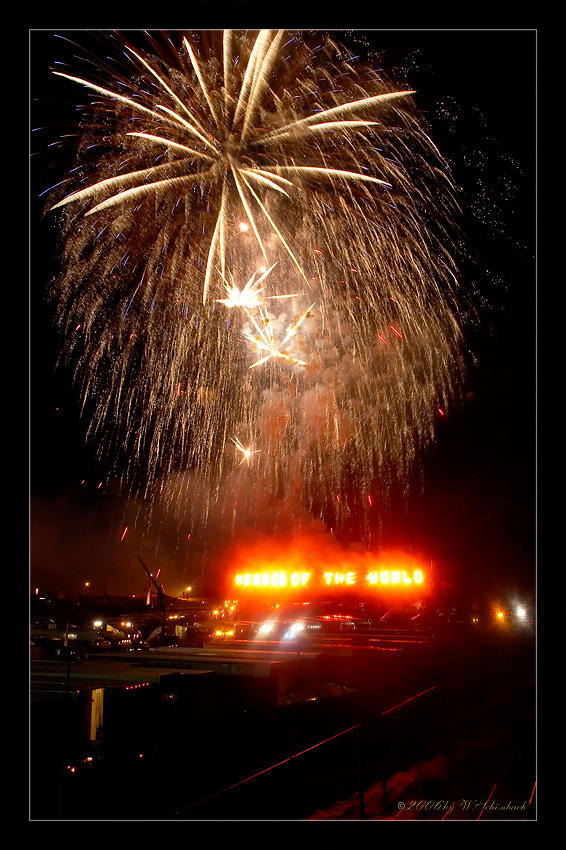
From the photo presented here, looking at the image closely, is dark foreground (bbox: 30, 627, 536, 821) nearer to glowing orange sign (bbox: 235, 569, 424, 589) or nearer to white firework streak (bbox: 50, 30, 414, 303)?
white firework streak (bbox: 50, 30, 414, 303)

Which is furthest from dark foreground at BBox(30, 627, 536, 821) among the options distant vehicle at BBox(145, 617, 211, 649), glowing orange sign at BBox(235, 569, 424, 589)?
glowing orange sign at BBox(235, 569, 424, 589)

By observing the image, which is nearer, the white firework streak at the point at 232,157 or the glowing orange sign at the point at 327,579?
the white firework streak at the point at 232,157

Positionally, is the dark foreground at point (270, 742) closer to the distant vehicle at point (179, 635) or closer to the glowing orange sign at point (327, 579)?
the distant vehicle at point (179, 635)

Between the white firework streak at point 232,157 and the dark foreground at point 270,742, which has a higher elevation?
the white firework streak at point 232,157

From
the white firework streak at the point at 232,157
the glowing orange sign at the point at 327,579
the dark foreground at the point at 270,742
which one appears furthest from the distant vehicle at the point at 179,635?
the white firework streak at the point at 232,157

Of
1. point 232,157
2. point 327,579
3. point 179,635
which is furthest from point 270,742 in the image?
point 327,579

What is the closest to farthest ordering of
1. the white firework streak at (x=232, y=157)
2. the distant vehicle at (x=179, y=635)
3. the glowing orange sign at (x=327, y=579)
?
the white firework streak at (x=232, y=157)
the distant vehicle at (x=179, y=635)
the glowing orange sign at (x=327, y=579)

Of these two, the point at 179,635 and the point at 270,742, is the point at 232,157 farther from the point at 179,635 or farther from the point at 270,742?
the point at 179,635
